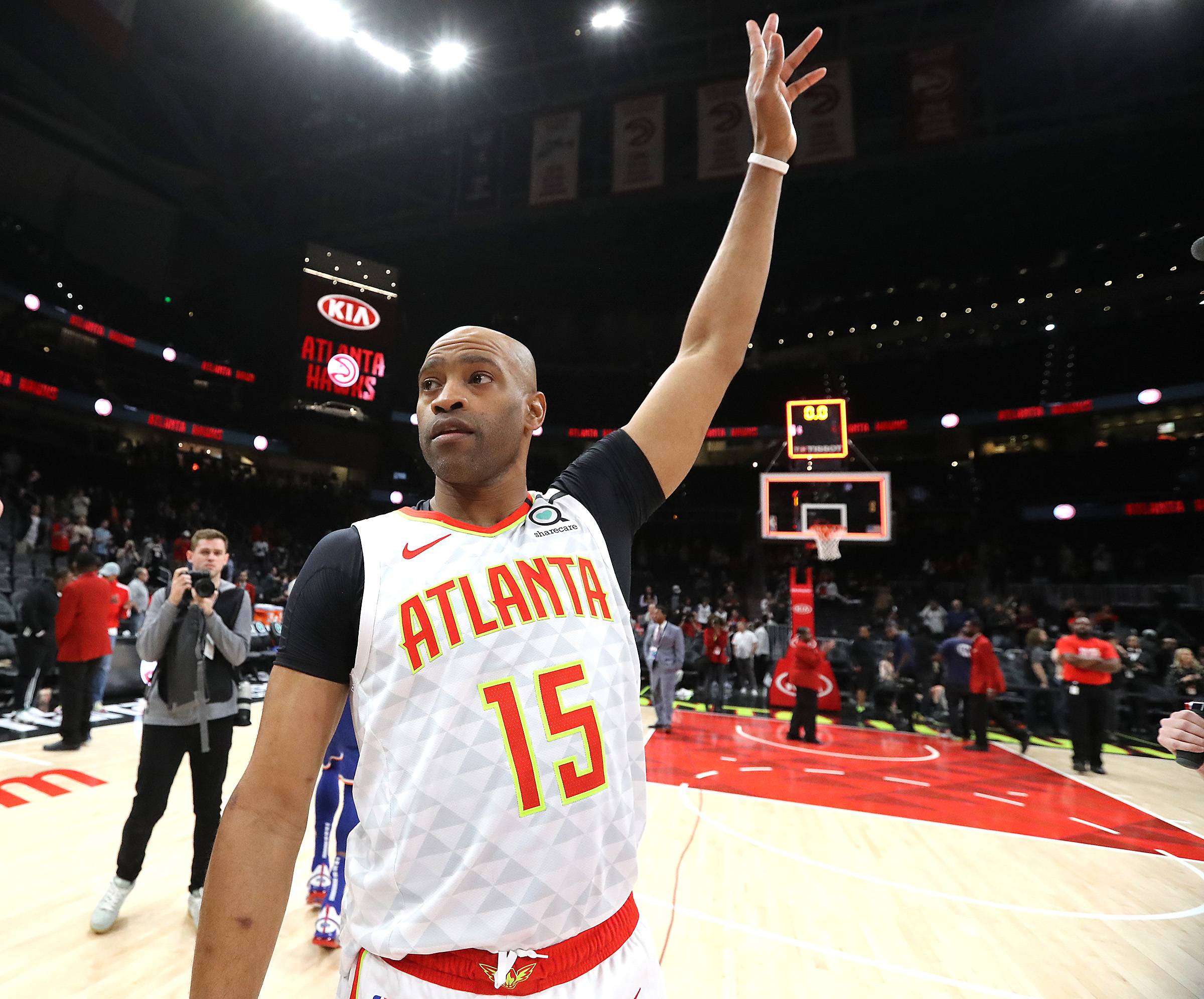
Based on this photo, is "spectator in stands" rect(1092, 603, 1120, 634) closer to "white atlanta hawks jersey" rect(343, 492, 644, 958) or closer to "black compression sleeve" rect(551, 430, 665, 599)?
"black compression sleeve" rect(551, 430, 665, 599)

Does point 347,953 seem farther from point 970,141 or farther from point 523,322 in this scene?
point 523,322

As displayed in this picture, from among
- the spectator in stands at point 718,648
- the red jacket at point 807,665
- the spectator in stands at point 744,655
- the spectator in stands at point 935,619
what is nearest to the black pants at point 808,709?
the red jacket at point 807,665

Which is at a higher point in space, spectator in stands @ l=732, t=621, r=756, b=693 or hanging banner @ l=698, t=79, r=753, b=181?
hanging banner @ l=698, t=79, r=753, b=181

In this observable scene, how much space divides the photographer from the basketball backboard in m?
10.5

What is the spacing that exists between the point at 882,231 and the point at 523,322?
13.8m

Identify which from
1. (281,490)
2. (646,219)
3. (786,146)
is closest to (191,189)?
(281,490)

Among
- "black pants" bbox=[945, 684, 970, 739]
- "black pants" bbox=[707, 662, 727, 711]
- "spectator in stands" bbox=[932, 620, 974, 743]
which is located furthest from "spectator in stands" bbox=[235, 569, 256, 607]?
"black pants" bbox=[945, 684, 970, 739]

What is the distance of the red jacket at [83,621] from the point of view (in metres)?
6.82

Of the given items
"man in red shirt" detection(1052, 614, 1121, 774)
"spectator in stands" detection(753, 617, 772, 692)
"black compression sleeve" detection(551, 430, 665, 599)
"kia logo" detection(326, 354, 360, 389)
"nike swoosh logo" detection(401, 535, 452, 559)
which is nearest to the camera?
"nike swoosh logo" detection(401, 535, 452, 559)

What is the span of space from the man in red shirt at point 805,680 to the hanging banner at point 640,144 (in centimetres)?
958

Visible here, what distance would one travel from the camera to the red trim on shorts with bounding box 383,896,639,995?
101 centimetres

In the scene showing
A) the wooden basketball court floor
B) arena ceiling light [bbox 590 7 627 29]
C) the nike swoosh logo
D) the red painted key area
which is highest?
arena ceiling light [bbox 590 7 627 29]

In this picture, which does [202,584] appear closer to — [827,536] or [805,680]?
[805,680]

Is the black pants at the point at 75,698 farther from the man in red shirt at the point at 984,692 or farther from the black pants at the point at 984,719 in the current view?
the black pants at the point at 984,719
